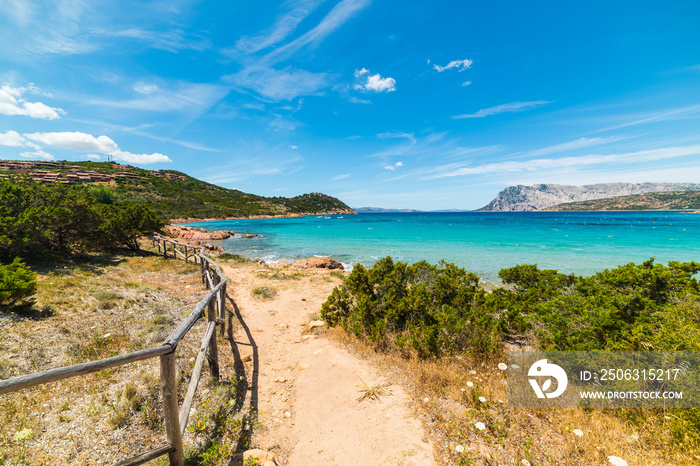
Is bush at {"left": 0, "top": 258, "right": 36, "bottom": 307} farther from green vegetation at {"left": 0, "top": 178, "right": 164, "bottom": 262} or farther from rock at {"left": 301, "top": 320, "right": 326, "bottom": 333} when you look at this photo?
rock at {"left": 301, "top": 320, "right": 326, "bottom": 333}

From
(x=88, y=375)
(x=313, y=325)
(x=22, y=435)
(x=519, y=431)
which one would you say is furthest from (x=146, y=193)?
(x=519, y=431)

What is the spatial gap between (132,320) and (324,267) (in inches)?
539

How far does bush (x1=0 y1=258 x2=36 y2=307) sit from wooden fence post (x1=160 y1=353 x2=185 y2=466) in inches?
266

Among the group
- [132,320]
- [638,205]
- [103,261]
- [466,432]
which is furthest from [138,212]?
[638,205]

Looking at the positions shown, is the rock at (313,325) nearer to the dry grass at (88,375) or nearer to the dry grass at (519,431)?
the dry grass at (88,375)

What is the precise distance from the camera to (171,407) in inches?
116

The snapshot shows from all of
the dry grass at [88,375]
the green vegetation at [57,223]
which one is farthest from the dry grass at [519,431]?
the green vegetation at [57,223]

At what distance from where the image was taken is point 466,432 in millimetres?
3820

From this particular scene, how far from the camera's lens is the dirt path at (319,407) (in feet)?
12.4

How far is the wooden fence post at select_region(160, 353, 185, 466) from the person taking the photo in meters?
2.93

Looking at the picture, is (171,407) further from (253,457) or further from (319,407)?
(319,407)

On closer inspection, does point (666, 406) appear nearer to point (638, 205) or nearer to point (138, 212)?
point (138, 212)

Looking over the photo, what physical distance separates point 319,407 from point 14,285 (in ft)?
26.6

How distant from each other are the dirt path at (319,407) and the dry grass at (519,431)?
0.41 meters
